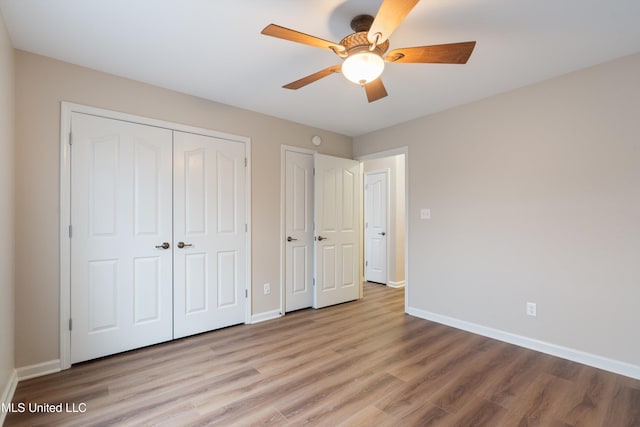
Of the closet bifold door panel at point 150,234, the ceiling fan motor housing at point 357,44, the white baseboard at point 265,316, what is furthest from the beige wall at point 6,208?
the ceiling fan motor housing at point 357,44

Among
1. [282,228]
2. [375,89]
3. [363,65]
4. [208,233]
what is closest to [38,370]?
[208,233]

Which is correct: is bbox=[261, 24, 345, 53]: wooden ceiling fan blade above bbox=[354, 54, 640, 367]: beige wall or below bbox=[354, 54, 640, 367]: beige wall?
above

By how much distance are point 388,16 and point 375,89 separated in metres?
0.73

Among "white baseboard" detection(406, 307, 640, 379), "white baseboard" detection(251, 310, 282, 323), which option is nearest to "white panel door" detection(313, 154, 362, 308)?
"white baseboard" detection(251, 310, 282, 323)

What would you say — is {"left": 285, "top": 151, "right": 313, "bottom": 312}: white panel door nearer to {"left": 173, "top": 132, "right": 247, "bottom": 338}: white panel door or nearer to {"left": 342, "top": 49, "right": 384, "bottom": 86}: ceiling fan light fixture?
{"left": 173, "top": 132, "right": 247, "bottom": 338}: white panel door

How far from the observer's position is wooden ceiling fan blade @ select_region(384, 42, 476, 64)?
5.35 ft

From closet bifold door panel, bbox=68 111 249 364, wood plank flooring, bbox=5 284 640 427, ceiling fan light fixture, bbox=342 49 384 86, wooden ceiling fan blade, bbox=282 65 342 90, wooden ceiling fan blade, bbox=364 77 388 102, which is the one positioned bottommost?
wood plank flooring, bbox=5 284 640 427

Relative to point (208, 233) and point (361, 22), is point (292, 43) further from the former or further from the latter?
point (208, 233)

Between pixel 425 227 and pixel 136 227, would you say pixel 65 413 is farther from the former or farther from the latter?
pixel 425 227

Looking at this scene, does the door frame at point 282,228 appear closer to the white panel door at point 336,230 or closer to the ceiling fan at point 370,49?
the white panel door at point 336,230

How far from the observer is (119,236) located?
2.59m

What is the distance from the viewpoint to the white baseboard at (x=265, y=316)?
3.42 meters

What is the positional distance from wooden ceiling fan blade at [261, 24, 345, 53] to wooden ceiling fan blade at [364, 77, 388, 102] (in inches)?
16.1

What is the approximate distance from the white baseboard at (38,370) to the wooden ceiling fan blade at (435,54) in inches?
129
